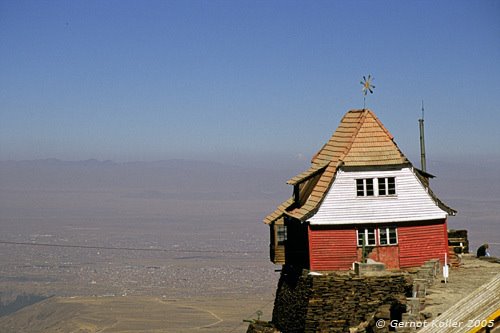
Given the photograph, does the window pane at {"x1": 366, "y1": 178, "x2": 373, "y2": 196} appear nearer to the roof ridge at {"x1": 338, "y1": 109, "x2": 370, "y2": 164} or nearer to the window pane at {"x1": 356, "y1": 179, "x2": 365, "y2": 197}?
the window pane at {"x1": 356, "y1": 179, "x2": 365, "y2": 197}

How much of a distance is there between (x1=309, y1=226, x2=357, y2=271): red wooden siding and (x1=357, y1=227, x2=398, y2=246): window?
38 centimetres

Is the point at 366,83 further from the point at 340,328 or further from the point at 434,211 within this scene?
the point at 340,328

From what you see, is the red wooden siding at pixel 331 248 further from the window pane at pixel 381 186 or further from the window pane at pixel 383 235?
the window pane at pixel 381 186

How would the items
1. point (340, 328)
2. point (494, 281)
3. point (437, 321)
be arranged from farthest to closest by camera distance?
point (340, 328) < point (437, 321) < point (494, 281)

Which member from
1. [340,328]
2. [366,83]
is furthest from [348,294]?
[366,83]

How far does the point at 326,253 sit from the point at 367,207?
2.88 m

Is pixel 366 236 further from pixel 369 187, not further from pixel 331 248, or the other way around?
pixel 369 187

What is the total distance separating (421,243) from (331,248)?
4.59 metres

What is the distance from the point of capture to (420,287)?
37.8m

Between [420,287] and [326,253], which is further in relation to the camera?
[326,253]

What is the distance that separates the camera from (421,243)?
46.6 meters

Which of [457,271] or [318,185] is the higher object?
[318,185]

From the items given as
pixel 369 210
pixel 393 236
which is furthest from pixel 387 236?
pixel 369 210

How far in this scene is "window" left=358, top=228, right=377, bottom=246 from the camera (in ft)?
149
